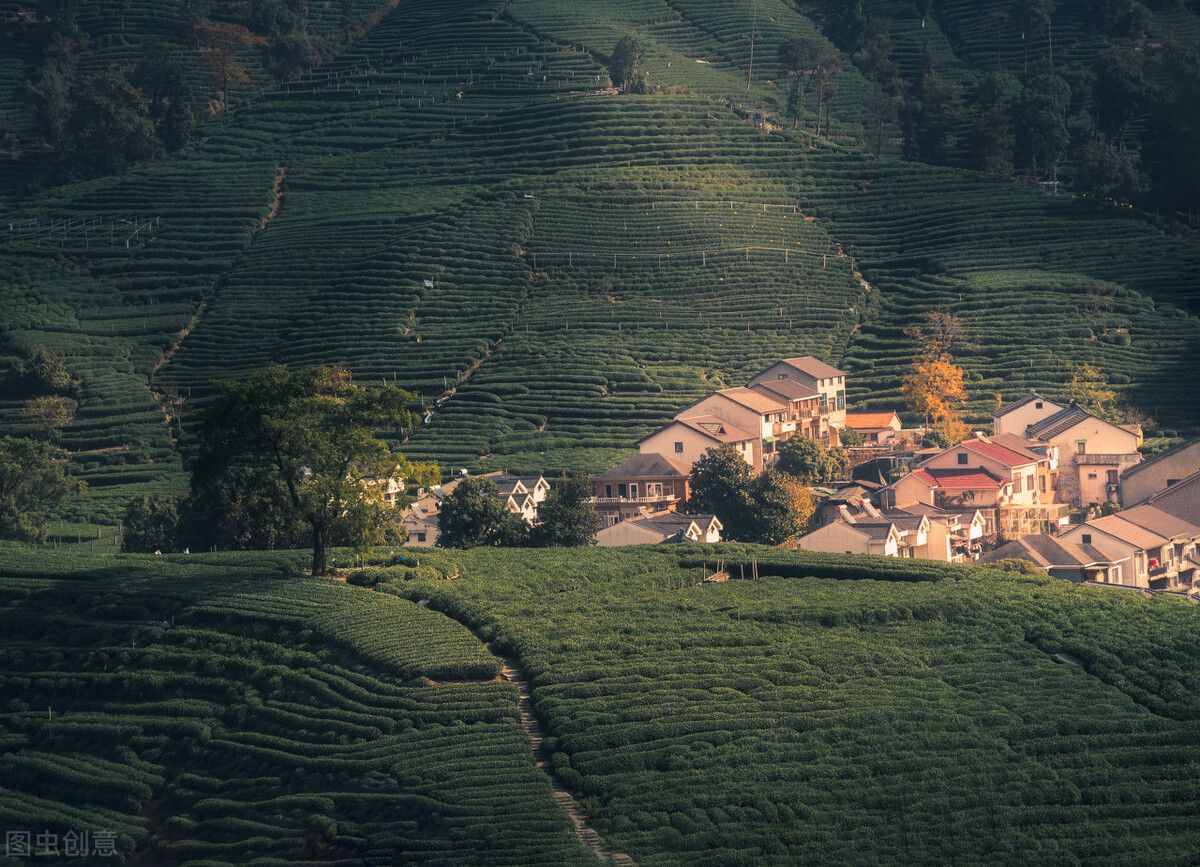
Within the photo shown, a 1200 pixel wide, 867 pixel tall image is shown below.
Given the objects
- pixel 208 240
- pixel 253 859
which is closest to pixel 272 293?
pixel 208 240

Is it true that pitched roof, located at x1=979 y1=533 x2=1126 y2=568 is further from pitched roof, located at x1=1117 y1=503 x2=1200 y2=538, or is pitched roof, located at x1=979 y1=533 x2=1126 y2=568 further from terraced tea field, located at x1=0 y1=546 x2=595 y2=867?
terraced tea field, located at x1=0 y1=546 x2=595 y2=867

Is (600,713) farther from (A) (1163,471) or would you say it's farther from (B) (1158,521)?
(A) (1163,471)

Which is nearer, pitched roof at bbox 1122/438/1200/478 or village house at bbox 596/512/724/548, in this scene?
village house at bbox 596/512/724/548

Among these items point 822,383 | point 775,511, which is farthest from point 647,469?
point 822,383

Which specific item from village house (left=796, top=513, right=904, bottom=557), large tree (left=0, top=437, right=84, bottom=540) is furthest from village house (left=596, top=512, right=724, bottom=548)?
large tree (left=0, top=437, right=84, bottom=540)

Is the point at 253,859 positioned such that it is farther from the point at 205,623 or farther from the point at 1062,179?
the point at 1062,179

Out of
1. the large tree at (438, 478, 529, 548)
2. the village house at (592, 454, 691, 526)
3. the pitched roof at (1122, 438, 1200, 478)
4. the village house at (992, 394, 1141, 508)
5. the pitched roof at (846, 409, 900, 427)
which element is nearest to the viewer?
the large tree at (438, 478, 529, 548)

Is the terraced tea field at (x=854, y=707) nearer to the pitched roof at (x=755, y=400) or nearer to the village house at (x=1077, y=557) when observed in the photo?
the village house at (x=1077, y=557)
